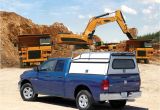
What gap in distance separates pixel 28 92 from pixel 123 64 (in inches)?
175

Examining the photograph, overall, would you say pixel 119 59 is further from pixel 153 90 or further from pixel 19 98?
pixel 153 90

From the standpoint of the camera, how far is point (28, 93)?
54.2 feet

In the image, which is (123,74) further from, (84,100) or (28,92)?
(28,92)

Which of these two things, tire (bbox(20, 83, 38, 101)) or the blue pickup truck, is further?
tire (bbox(20, 83, 38, 101))

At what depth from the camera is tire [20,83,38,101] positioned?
1639 centimetres

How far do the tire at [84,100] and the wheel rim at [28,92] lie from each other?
3.08 metres

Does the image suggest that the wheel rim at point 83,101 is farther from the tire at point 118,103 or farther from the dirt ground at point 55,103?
the tire at point 118,103

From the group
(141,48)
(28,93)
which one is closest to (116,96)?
(28,93)

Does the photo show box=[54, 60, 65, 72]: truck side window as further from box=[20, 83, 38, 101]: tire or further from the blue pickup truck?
box=[20, 83, 38, 101]: tire

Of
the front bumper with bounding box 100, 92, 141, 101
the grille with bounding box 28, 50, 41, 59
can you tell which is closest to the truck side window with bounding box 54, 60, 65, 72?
the front bumper with bounding box 100, 92, 141, 101

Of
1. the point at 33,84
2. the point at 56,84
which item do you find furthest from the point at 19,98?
the point at 56,84

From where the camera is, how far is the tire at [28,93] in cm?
1639

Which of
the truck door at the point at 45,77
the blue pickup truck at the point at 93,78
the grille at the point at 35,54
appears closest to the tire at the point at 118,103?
the blue pickup truck at the point at 93,78

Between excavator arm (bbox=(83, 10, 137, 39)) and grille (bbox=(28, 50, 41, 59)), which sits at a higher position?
excavator arm (bbox=(83, 10, 137, 39))
